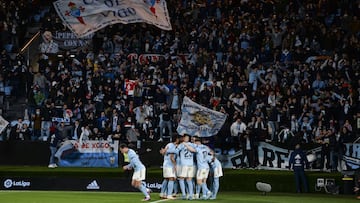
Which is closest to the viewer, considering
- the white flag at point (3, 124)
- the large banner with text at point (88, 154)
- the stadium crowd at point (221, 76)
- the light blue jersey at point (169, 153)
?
the light blue jersey at point (169, 153)

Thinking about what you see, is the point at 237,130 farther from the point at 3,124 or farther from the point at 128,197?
the point at 3,124

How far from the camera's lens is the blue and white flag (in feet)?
113

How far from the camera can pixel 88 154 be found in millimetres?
36312

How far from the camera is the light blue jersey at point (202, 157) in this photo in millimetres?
27812

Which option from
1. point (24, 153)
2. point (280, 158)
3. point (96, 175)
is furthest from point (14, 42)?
point (280, 158)

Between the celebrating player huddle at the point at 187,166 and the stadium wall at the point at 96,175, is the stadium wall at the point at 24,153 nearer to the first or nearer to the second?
the stadium wall at the point at 96,175

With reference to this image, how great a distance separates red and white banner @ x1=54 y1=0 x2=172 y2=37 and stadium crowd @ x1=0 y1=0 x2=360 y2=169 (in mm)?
3192

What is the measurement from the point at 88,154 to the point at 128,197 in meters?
7.26

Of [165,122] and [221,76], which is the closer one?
[165,122]

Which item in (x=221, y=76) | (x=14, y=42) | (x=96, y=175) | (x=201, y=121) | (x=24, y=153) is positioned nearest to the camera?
(x=96, y=175)

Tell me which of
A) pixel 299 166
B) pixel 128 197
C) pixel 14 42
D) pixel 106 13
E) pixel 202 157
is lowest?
pixel 128 197

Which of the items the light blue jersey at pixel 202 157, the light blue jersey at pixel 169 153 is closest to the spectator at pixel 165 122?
the light blue jersey at pixel 202 157

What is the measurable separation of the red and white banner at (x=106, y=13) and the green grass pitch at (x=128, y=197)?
8.37 m

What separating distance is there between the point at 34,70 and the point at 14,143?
7.44m
